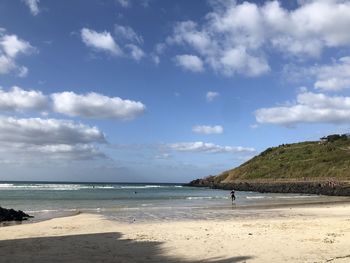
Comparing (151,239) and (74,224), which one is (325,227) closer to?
(151,239)

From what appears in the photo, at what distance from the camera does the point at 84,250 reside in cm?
1681

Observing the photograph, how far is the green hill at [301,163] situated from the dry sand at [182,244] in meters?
81.3

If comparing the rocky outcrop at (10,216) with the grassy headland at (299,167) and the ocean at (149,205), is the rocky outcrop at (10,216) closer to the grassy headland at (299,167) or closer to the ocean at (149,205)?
the ocean at (149,205)

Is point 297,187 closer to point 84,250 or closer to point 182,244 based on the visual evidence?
point 182,244

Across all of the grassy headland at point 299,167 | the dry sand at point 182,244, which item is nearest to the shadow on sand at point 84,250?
the dry sand at point 182,244

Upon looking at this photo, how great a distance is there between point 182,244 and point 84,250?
12.0ft

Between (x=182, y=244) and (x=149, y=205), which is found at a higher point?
(x=149, y=205)

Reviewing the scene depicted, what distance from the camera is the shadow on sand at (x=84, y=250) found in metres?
14.8

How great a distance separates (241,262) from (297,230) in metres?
8.34

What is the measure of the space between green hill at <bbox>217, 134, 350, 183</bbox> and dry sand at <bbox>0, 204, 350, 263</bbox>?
3200 inches

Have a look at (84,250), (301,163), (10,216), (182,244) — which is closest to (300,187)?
(301,163)

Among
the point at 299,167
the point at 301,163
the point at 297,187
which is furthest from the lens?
the point at 301,163

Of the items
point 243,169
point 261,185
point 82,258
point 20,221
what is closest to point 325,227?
point 82,258

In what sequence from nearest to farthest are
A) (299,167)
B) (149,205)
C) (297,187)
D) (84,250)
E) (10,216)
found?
(84,250), (10,216), (149,205), (297,187), (299,167)
